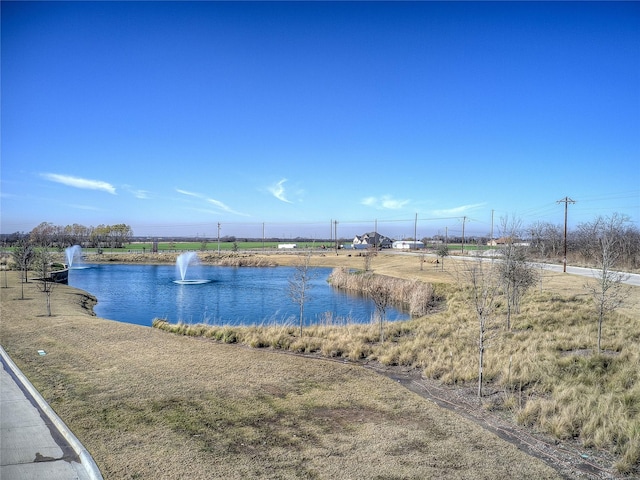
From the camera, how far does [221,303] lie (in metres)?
31.1

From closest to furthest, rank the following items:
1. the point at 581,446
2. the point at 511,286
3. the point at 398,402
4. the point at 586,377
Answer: the point at 581,446, the point at 398,402, the point at 586,377, the point at 511,286

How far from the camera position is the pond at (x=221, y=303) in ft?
81.3

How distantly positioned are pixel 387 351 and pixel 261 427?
6717 millimetres

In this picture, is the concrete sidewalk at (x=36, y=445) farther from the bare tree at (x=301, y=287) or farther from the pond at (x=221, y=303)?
the pond at (x=221, y=303)

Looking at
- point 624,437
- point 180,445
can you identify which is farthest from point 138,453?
point 624,437

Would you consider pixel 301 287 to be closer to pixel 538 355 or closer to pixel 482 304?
pixel 538 355

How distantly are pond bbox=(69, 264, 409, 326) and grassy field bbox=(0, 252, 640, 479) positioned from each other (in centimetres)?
610

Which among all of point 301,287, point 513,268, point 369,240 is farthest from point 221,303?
point 369,240

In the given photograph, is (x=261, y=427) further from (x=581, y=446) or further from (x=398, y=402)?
(x=581, y=446)

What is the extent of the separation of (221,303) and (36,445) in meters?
24.5

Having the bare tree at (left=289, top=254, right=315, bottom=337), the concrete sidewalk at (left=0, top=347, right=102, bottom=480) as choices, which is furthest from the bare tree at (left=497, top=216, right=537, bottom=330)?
the concrete sidewalk at (left=0, top=347, right=102, bottom=480)

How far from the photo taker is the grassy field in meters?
6.53

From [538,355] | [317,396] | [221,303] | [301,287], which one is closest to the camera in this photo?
[317,396]

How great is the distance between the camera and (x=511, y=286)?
1955cm
